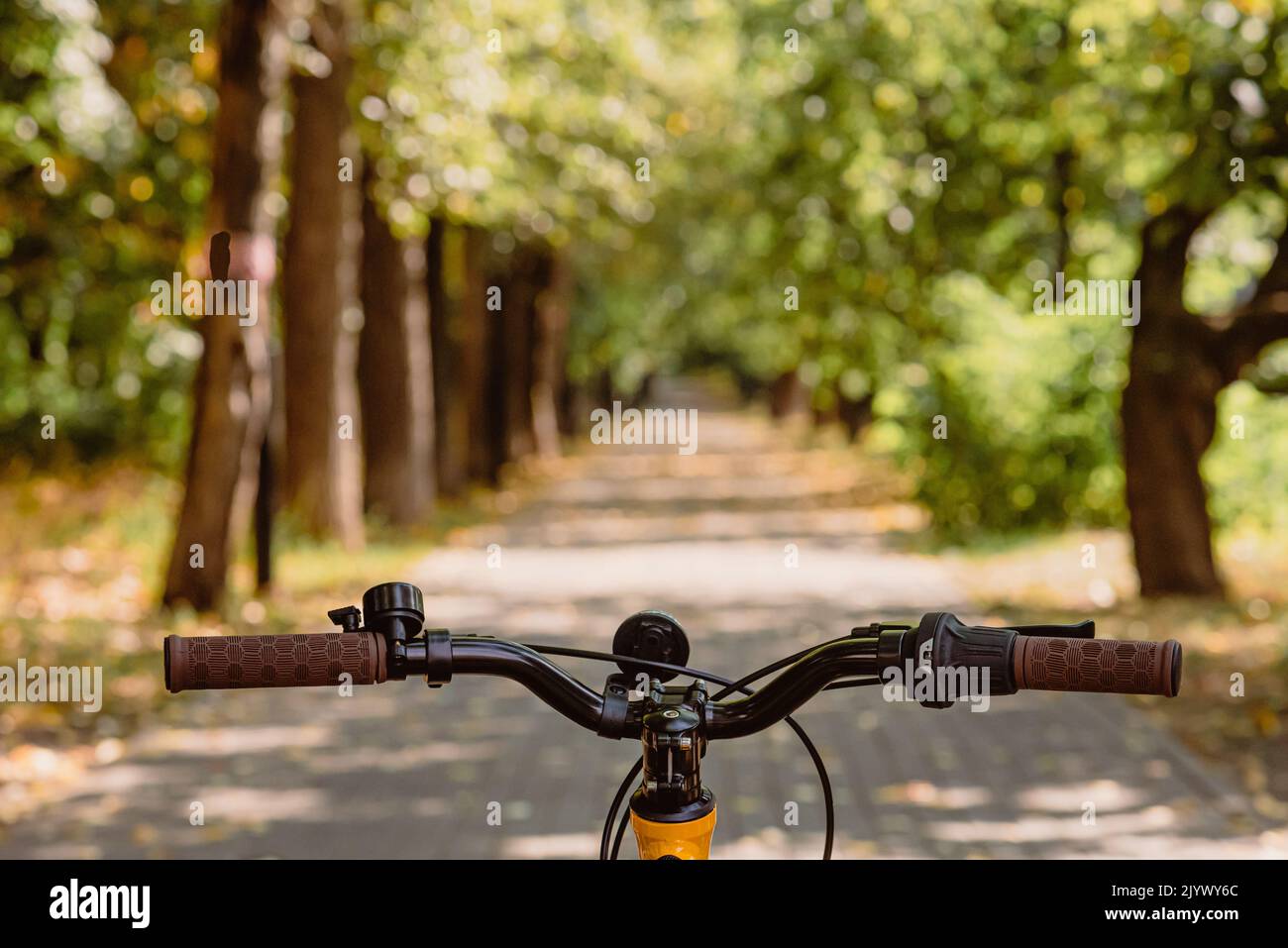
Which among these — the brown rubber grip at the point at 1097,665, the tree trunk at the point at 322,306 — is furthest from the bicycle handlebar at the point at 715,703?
the tree trunk at the point at 322,306

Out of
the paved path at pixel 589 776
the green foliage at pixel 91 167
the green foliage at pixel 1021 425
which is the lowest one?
the paved path at pixel 589 776

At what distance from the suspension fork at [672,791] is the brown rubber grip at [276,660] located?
1.16ft

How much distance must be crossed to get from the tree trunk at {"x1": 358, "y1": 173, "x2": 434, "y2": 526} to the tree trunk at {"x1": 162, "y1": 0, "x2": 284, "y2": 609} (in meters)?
7.58

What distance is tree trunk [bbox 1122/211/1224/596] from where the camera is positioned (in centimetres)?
1277

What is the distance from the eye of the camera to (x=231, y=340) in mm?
12336

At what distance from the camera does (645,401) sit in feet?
265

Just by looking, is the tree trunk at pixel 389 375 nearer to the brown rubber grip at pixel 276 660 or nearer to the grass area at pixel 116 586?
the grass area at pixel 116 586

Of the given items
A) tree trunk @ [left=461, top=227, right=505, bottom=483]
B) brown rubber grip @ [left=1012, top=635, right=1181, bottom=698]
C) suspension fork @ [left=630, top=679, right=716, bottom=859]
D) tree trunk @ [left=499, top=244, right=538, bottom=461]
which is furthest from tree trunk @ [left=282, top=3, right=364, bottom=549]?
brown rubber grip @ [left=1012, top=635, right=1181, bottom=698]

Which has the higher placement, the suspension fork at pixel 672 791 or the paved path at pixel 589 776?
the suspension fork at pixel 672 791

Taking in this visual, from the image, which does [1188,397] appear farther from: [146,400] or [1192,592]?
[146,400]

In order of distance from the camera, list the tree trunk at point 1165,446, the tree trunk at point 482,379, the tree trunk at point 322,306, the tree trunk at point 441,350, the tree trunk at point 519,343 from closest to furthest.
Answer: the tree trunk at point 1165,446, the tree trunk at point 322,306, the tree trunk at point 441,350, the tree trunk at point 482,379, the tree trunk at point 519,343

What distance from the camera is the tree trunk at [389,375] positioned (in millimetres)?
20203

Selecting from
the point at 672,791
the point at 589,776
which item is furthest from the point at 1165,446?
the point at 672,791

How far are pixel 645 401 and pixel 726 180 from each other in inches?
2023
